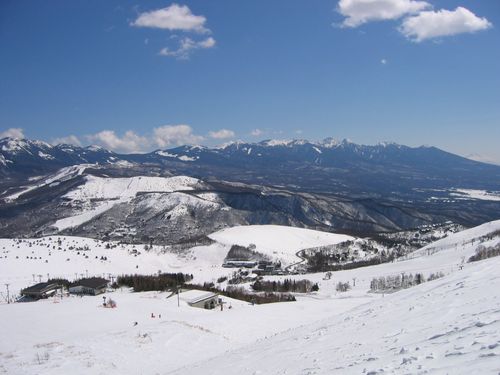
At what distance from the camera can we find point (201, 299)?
61750 millimetres

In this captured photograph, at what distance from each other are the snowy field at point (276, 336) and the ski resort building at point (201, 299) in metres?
2.35

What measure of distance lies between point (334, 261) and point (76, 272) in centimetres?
9407

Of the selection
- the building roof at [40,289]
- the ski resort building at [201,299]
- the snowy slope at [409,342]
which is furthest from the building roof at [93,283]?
the snowy slope at [409,342]

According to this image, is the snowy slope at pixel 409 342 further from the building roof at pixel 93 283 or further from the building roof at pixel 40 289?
the building roof at pixel 40 289

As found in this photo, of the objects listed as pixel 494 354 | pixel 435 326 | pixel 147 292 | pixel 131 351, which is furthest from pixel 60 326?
pixel 494 354

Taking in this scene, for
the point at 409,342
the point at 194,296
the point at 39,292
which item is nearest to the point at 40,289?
the point at 39,292

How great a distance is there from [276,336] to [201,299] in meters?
36.5

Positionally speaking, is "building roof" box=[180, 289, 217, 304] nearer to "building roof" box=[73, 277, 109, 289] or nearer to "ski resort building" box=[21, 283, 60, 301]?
"building roof" box=[73, 277, 109, 289]

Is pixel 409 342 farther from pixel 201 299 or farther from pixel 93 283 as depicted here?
pixel 93 283

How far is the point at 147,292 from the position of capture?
71250 millimetres

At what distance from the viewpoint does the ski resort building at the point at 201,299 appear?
6050cm

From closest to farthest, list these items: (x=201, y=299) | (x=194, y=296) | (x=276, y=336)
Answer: (x=276, y=336) < (x=201, y=299) < (x=194, y=296)

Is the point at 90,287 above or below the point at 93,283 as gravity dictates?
below

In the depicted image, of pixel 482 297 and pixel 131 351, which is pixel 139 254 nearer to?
pixel 131 351
